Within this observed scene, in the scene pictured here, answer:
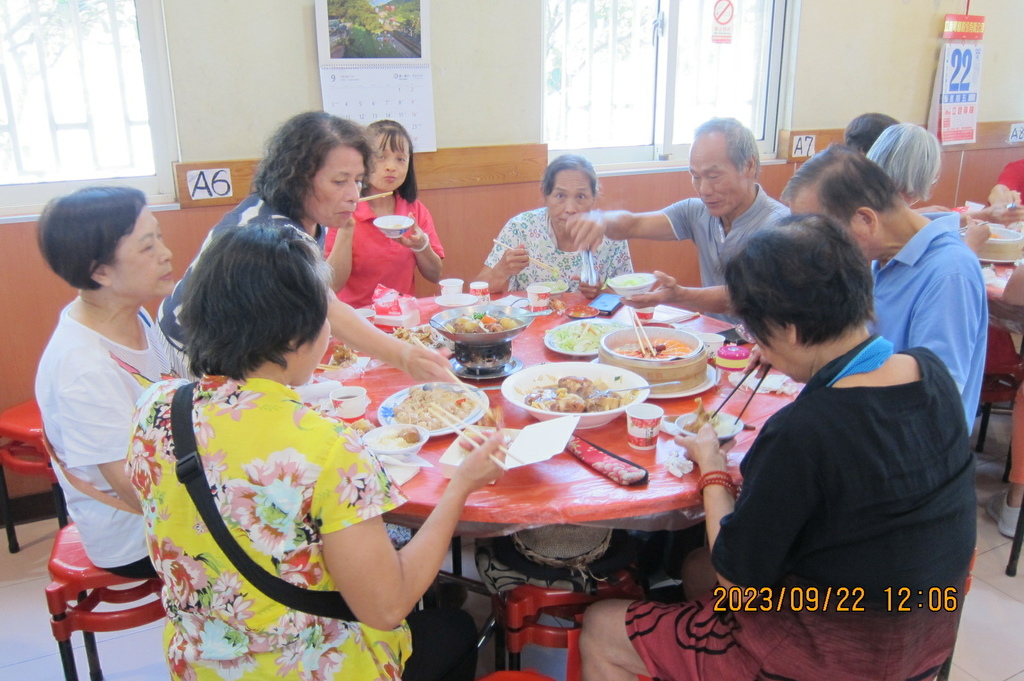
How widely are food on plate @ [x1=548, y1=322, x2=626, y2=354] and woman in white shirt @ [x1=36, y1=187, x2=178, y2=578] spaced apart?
1.13 metres

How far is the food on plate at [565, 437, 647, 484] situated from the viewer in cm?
146

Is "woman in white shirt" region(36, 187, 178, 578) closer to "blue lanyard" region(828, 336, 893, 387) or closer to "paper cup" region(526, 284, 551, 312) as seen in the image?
"paper cup" region(526, 284, 551, 312)

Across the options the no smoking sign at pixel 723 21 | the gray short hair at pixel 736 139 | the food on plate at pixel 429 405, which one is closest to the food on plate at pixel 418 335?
the food on plate at pixel 429 405

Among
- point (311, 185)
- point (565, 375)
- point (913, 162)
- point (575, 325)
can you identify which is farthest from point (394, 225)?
point (913, 162)

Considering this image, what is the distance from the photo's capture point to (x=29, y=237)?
9.53 feet

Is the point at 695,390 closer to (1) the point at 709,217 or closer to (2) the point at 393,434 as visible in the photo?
(2) the point at 393,434

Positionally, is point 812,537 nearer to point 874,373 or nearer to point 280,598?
point 874,373

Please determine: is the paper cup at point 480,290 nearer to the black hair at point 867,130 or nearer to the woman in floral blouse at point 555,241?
the woman in floral blouse at point 555,241

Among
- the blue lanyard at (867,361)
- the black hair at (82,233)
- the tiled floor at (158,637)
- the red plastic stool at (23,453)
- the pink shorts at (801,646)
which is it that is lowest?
the tiled floor at (158,637)

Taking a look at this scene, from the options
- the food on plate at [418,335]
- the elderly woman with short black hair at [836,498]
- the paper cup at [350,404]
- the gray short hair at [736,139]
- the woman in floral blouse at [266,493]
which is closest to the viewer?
the woman in floral blouse at [266,493]

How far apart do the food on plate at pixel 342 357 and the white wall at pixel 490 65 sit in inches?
62.9

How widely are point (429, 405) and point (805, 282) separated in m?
0.91

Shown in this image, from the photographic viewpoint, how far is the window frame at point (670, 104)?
4.14 metres

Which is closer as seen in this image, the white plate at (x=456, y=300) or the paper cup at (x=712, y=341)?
the paper cup at (x=712, y=341)
